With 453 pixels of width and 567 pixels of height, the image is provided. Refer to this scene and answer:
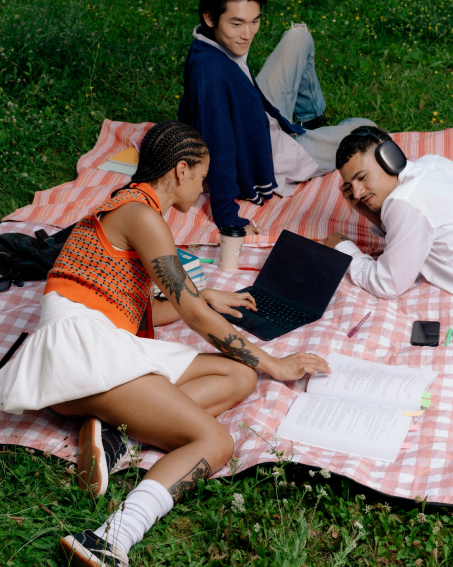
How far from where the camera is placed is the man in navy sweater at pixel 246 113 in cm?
402

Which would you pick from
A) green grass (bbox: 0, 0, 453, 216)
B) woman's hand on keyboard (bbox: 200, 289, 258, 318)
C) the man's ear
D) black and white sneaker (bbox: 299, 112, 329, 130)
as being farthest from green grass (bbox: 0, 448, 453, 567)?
black and white sneaker (bbox: 299, 112, 329, 130)

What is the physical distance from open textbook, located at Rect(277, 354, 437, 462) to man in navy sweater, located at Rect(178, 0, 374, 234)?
5.34 ft

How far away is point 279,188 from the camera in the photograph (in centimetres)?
456

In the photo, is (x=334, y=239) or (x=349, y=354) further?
(x=334, y=239)

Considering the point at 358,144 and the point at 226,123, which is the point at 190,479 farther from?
the point at 226,123

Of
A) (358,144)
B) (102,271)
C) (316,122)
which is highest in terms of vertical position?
(358,144)

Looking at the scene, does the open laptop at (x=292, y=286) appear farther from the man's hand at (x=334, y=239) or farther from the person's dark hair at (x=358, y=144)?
the person's dark hair at (x=358, y=144)

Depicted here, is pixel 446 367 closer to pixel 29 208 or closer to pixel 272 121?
pixel 272 121

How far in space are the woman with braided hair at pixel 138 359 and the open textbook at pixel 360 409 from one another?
122 millimetres

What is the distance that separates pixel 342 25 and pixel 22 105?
140 inches

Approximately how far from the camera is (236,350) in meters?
2.64

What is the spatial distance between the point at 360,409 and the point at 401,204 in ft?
3.84

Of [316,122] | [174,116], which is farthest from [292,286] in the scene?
[174,116]

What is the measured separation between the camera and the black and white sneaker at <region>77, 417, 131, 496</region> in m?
2.20
